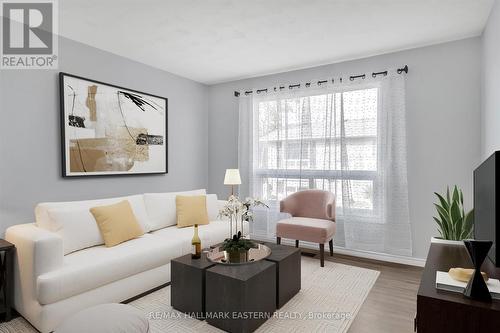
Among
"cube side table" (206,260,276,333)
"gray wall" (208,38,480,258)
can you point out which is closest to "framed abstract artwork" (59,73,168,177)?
"cube side table" (206,260,276,333)

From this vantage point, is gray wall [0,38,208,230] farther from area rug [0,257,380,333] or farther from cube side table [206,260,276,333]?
cube side table [206,260,276,333]

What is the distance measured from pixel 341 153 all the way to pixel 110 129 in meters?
2.96

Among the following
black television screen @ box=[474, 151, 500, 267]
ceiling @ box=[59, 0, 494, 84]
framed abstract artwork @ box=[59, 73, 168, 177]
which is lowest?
black television screen @ box=[474, 151, 500, 267]

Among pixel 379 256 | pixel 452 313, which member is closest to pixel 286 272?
pixel 452 313

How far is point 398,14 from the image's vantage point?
274 centimetres

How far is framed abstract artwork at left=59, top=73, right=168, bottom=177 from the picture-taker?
3225mm

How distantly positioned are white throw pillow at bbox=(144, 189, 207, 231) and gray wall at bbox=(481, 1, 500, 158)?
3.37 metres

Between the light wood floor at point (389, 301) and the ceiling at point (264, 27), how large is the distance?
263 centimetres

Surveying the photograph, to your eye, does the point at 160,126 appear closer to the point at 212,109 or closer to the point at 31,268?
the point at 212,109

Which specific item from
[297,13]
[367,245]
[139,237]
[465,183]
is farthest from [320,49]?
[139,237]

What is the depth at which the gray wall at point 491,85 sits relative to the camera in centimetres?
240

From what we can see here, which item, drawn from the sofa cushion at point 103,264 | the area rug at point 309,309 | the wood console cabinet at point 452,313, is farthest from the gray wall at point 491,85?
the sofa cushion at point 103,264

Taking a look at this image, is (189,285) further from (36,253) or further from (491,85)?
(491,85)

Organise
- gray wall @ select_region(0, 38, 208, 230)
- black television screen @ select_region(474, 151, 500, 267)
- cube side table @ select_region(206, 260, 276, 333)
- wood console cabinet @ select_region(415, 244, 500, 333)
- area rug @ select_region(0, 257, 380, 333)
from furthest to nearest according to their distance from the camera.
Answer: gray wall @ select_region(0, 38, 208, 230), area rug @ select_region(0, 257, 380, 333), cube side table @ select_region(206, 260, 276, 333), black television screen @ select_region(474, 151, 500, 267), wood console cabinet @ select_region(415, 244, 500, 333)
